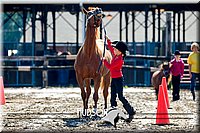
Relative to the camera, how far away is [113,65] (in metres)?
10.0

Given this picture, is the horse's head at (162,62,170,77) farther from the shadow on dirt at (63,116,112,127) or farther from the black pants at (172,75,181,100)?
the shadow on dirt at (63,116,112,127)

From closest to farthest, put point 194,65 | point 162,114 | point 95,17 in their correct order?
point 162,114
point 95,17
point 194,65

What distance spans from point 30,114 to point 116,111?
2314 mm

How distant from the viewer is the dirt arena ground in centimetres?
896

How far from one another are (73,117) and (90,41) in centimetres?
167

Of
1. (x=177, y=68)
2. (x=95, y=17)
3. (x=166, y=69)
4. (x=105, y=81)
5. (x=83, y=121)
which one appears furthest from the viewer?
(x=166, y=69)

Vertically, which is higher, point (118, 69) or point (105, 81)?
point (118, 69)

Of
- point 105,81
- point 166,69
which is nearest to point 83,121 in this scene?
point 105,81

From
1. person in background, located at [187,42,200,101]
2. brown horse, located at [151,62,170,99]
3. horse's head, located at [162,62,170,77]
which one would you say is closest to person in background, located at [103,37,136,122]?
brown horse, located at [151,62,170,99]

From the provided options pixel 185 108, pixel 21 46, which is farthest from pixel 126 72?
pixel 185 108

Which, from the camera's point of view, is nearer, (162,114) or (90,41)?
(162,114)

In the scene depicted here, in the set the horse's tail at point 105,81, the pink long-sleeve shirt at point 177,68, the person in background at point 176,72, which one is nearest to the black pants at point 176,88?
the person in background at point 176,72

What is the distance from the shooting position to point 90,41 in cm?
1095

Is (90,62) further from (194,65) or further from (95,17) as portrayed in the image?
(194,65)
